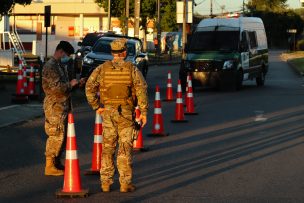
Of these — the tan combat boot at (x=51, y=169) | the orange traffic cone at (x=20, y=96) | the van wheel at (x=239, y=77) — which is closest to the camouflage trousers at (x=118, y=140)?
the tan combat boot at (x=51, y=169)

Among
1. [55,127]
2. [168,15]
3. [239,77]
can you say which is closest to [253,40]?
[239,77]

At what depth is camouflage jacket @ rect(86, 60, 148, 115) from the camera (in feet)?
28.5

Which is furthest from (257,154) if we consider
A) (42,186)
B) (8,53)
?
(8,53)

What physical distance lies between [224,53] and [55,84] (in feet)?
55.5

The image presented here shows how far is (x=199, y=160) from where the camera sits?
37.7 feet

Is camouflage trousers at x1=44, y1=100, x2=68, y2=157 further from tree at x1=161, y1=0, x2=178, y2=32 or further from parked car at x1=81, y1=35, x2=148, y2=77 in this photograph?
tree at x1=161, y1=0, x2=178, y2=32

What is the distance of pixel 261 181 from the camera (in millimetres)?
9641

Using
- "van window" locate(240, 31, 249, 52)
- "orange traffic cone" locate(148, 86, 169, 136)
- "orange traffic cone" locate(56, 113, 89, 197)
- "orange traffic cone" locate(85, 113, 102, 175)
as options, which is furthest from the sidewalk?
"orange traffic cone" locate(56, 113, 89, 197)

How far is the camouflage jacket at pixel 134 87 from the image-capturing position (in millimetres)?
8688

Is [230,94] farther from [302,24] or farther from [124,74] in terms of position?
[302,24]

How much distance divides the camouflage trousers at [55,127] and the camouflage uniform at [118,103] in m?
1.60

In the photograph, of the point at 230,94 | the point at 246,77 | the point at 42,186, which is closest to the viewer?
the point at 42,186

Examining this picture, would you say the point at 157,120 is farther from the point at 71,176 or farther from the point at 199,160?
the point at 71,176

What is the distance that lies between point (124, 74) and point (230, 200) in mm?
1813
